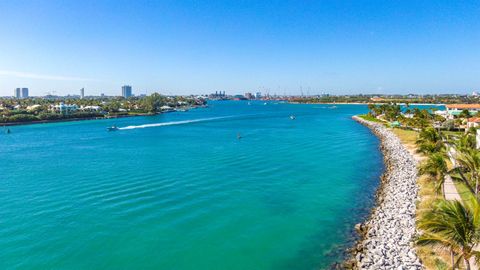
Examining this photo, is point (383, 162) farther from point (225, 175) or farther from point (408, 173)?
point (225, 175)

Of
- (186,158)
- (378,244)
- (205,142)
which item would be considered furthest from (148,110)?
(378,244)

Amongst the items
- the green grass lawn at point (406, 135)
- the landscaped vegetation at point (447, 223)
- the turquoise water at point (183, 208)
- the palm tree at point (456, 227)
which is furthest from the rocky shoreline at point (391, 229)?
the green grass lawn at point (406, 135)

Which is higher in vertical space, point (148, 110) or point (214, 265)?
point (148, 110)

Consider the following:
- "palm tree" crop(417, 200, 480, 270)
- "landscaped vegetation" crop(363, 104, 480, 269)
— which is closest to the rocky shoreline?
"landscaped vegetation" crop(363, 104, 480, 269)

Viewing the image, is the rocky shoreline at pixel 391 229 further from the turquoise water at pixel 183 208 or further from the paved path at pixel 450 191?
the paved path at pixel 450 191

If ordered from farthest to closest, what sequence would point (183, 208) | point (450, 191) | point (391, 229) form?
1. point (183, 208)
2. point (450, 191)
3. point (391, 229)

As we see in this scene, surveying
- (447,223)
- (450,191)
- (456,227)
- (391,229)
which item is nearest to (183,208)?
(391,229)

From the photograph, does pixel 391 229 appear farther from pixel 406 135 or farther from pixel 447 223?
pixel 406 135
